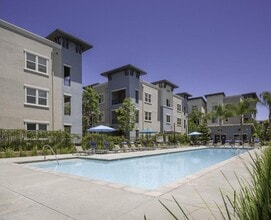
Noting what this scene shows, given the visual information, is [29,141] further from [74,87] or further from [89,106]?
[89,106]

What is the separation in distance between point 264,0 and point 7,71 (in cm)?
2030

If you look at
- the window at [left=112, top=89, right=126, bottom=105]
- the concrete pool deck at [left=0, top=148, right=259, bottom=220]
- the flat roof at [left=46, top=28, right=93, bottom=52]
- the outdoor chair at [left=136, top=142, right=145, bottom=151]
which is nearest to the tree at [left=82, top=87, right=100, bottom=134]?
the window at [left=112, top=89, right=126, bottom=105]

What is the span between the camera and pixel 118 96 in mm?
37125

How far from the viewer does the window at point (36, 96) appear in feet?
71.2

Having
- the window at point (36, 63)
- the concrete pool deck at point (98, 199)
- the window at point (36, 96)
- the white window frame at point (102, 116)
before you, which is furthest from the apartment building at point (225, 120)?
the concrete pool deck at point (98, 199)

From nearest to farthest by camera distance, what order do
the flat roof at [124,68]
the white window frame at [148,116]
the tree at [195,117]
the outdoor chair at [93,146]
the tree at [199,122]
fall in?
the outdoor chair at [93,146], the flat roof at [124,68], the white window frame at [148,116], the tree at [199,122], the tree at [195,117]

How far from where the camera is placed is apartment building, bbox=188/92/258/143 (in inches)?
1710

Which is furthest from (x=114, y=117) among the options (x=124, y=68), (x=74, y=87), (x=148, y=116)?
(x=74, y=87)

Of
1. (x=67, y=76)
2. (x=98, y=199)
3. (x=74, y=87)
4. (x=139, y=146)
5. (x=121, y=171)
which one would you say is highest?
(x=67, y=76)

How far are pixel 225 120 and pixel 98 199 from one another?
50796 mm

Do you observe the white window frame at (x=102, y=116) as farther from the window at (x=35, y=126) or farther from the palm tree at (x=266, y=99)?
the palm tree at (x=266, y=99)

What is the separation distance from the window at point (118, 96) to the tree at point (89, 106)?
9.68ft

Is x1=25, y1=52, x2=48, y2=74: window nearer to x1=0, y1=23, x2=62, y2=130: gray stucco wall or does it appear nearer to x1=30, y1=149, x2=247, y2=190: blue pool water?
x1=0, y1=23, x2=62, y2=130: gray stucco wall

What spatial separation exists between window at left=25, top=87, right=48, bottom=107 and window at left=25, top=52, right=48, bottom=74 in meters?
2.04
